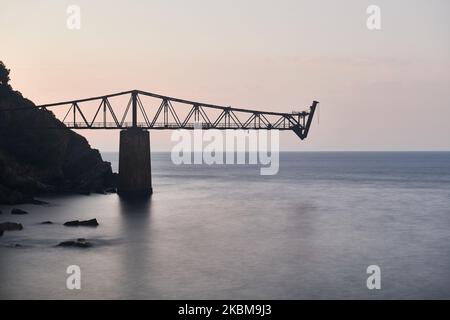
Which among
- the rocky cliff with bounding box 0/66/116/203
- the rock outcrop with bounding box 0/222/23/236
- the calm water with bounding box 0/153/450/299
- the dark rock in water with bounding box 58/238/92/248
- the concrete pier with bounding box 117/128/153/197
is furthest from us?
the concrete pier with bounding box 117/128/153/197

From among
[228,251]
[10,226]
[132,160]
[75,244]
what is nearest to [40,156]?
[132,160]

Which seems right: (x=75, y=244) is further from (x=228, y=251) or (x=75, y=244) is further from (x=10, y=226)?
(x=228, y=251)

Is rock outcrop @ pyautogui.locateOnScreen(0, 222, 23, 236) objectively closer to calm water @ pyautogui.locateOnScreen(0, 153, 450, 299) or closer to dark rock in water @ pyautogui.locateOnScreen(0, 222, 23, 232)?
dark rock in water @ pyautogui.locateOnScreen(0, 222, 23, 232)

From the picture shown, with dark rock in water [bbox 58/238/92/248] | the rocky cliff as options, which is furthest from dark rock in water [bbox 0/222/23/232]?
the rocky cliff
